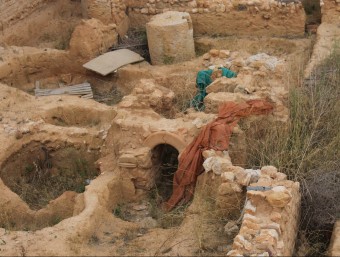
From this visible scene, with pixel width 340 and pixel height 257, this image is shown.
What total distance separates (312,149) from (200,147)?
1.56 m

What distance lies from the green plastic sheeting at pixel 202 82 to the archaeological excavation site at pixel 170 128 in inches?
0.9

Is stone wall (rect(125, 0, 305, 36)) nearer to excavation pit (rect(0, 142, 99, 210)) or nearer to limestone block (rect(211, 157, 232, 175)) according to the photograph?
excavation pit (rect(0, 142, 99, 210))

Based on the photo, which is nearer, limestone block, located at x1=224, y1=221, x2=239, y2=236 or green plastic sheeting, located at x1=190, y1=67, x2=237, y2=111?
limestone block, located at x1=224, y1=221, x2=239, y2=236

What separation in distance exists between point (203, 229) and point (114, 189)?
198cm

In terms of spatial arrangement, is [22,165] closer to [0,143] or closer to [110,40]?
[0,143]

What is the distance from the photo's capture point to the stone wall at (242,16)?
14.2 meters

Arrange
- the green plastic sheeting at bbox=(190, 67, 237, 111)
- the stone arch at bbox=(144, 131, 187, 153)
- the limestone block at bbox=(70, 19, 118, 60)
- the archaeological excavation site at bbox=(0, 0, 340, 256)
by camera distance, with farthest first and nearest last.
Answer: the limestone block at bbox=(70, 19, 118, 60) < the green plastic sheeting at bbox=(190, 67, 237, 111) < the stone arch at bbox=(144, 131, 187, 153) < the archaeological excavation site at bbox=(0, 0, 340, 256)

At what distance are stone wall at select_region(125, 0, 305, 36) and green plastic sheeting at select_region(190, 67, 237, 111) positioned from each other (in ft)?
9.38

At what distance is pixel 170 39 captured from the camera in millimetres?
→ 13594

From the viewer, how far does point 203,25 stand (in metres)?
14.6

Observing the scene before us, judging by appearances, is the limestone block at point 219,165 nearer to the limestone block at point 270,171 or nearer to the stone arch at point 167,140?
the limestone block at point 270,171

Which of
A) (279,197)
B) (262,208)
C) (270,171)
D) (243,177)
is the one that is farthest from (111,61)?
(279,197)

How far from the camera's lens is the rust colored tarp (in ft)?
32.0

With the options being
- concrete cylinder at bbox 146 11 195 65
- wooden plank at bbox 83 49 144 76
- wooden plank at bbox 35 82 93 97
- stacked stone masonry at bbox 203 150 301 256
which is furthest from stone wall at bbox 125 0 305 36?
stacked stone masonry at bbox 203 150 301 256
